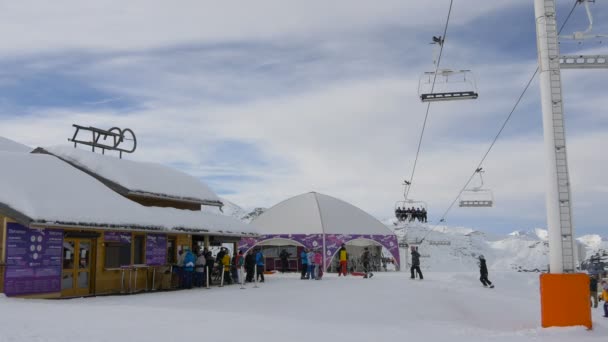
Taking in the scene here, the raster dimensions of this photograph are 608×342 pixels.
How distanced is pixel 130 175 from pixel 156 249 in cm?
309

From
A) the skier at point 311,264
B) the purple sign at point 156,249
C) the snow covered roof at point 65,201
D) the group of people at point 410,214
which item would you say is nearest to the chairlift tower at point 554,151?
the snow covered roof at point 65,201

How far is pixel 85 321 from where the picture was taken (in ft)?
35.5

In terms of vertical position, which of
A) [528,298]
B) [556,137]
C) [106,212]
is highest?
[556,137]

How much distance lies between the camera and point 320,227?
118ft

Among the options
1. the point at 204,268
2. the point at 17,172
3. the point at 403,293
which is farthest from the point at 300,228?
the point at 17,172

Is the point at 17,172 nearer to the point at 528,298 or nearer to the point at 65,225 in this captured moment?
the point at 65,225

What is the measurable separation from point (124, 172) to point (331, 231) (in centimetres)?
1600

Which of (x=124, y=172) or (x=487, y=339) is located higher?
(x=124, y=172)

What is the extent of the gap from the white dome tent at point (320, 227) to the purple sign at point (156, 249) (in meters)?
12.9

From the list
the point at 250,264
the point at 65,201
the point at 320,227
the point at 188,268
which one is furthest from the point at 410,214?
the point at 65,201

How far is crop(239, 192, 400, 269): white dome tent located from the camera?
35.6 m

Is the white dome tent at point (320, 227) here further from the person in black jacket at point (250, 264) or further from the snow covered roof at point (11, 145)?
the snow covered roof at point (11, 145)

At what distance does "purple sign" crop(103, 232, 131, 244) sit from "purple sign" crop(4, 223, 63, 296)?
1993 millimetres

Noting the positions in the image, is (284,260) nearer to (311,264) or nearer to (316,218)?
(316,218)
